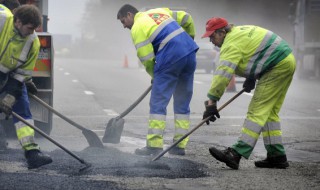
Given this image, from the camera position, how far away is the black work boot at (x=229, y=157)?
757 cm

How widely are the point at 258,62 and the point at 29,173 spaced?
227 centimetres

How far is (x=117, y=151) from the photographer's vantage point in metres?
8.78

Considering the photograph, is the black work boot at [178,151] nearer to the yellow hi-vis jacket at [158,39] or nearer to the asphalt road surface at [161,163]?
the asphalt road surface at [161,163]

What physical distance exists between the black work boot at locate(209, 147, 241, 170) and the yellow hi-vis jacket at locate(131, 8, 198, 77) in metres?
1.16

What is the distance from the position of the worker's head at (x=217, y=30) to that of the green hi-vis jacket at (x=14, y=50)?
60.7 inches

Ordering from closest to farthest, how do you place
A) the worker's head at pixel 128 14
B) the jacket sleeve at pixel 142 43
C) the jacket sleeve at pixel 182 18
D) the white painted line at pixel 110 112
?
the jacket sleeve at pixel 142 43 → the worker's head at pixel 128 14 → the jacket sleeve at pixel 182 18 → the white painted line at pixel 110 112

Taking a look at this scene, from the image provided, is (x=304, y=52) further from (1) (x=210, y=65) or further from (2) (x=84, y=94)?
(2) (x=84, y=94)

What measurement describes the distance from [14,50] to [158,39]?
1516 millimetres

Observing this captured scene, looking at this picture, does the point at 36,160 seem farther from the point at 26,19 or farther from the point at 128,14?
the point at 128,14

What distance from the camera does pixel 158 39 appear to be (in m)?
8.31

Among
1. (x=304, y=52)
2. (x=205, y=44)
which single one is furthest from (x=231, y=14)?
(x=304, y=52)

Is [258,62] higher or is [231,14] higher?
[258,62]

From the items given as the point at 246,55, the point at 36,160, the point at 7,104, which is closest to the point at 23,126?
the point at 7,104

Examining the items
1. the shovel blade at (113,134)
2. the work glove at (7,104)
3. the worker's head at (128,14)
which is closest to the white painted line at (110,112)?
the shovel blade at (113,134)
